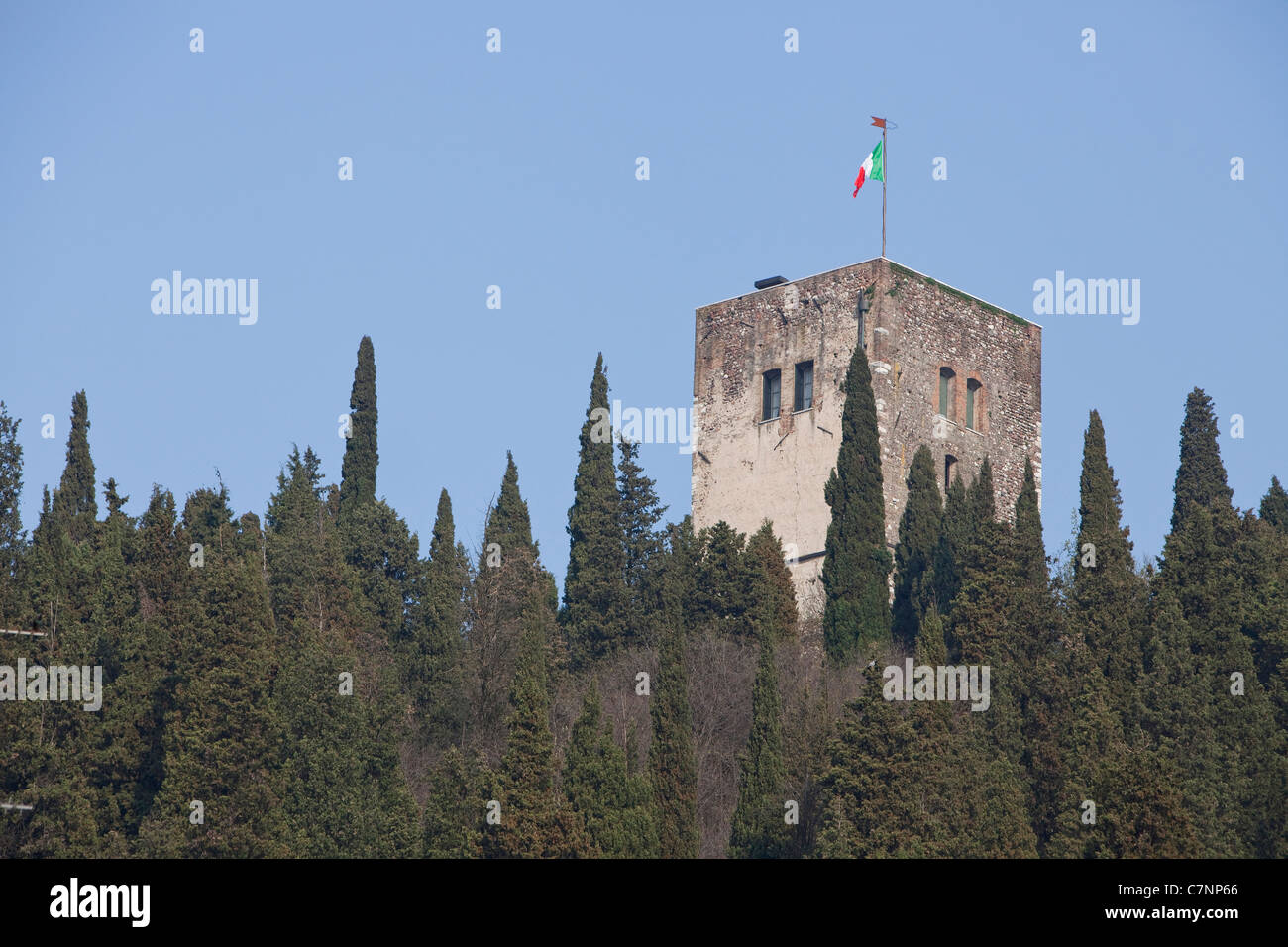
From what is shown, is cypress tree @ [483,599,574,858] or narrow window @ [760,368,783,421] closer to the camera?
cypress tree @ [483,599,574,858]

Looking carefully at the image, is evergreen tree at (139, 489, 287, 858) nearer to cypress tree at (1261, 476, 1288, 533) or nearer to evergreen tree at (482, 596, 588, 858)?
evergreen tree at (482, 596, 588, 858)

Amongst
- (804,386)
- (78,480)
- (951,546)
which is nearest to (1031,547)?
(951,546)

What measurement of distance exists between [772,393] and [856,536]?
5.46 meters

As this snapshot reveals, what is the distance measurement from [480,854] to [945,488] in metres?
20.6

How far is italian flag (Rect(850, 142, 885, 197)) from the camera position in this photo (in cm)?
5184

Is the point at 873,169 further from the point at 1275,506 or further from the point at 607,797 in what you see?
the point at 607,797

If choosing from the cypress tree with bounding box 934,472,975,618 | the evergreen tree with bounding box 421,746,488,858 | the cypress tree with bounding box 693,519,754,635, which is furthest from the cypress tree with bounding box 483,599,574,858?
the cypress tree with bounding box 693,519,754,635

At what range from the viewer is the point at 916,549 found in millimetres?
46000

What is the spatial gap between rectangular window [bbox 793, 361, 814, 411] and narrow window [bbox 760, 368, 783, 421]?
0.46 metres

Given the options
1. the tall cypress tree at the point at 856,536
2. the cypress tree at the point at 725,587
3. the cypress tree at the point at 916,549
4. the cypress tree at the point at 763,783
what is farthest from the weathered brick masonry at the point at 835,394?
the cypress tree at the point at 763,783

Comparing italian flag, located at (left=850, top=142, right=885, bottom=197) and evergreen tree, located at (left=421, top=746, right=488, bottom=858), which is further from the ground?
italian flag, located at (left=850, top=142, right=885, bottom=197)

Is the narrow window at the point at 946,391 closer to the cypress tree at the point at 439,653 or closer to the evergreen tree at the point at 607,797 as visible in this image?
the cypress tree at the point at 439,653

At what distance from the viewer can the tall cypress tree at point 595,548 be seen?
153ft
